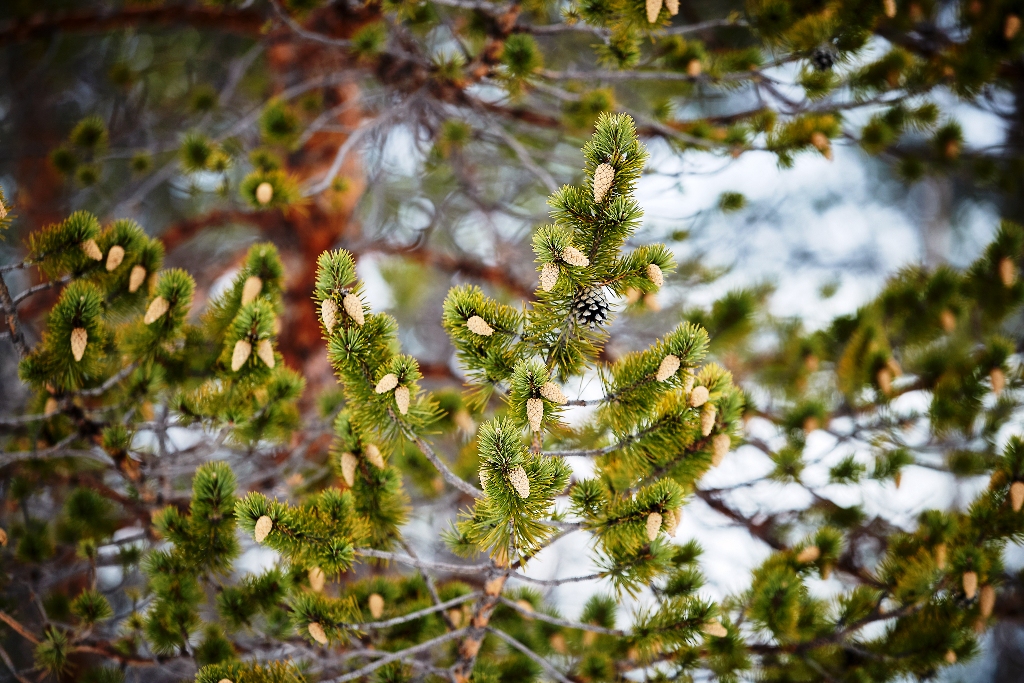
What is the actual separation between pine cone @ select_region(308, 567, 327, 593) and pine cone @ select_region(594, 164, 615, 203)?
3.65 feet

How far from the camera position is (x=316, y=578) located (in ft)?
5.47

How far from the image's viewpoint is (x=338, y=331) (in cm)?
137

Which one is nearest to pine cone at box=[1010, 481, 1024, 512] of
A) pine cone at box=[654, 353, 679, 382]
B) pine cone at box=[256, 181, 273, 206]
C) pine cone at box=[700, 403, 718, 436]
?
pine cone at box=[700, 403, 718, 436]

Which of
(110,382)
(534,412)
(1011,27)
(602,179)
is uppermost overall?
(1011,27)

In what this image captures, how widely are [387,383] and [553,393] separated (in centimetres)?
35

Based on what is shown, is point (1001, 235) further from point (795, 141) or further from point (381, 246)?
point (381, 246)

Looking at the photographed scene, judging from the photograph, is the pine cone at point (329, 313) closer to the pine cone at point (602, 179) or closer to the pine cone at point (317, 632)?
the pine cone at point (602, 179)

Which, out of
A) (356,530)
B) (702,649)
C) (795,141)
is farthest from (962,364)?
(356,530)

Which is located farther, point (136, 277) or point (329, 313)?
point (136, 277)

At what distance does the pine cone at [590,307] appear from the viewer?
1340 mm

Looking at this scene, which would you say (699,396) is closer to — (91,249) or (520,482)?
(520,482)

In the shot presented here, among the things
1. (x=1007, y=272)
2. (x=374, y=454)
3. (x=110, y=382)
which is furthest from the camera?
(x=1007, y=272)

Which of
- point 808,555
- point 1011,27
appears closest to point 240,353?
point 808,555

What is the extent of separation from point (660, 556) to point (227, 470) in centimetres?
113
